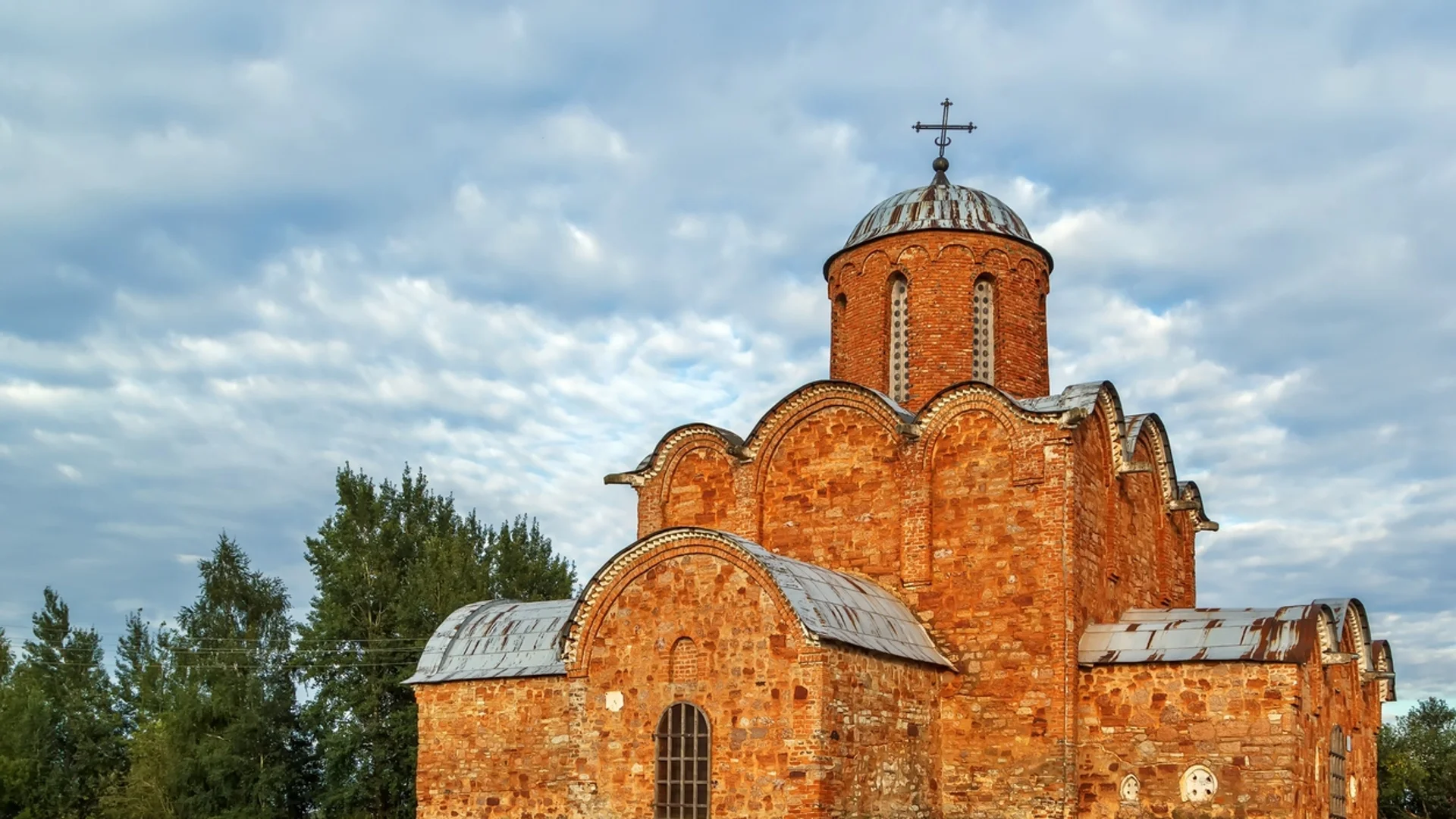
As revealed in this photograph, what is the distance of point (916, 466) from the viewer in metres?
17.4

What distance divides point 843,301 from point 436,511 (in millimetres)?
13826

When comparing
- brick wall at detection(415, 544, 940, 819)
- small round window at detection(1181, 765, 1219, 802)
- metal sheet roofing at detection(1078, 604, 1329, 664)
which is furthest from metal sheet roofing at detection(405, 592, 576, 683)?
small round window at detection(1181, 765, 1219, 802)

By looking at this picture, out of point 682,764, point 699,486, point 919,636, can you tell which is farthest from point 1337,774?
point 699,486

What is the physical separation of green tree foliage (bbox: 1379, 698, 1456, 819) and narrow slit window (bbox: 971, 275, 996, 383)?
41.2 feet

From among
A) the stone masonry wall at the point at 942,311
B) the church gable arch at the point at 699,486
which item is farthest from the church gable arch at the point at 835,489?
the stone masonry wall at the point at 942,311

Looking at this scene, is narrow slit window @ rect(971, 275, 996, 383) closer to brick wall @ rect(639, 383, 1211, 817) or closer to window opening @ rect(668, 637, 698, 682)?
brick wall @ rect(639, 383, 1211, 817)

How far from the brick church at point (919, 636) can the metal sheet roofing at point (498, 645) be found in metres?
0.05

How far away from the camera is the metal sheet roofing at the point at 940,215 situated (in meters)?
20.2

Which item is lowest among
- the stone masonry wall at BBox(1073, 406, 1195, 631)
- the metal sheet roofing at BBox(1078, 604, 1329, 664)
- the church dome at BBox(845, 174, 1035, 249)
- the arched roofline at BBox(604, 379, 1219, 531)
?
the metal sheet roofing at BBox(1078, 604, 1329, 664)

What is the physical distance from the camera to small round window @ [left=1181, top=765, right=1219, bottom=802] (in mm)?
15234

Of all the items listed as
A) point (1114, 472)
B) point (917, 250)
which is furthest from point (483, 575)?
point (1114, 472)

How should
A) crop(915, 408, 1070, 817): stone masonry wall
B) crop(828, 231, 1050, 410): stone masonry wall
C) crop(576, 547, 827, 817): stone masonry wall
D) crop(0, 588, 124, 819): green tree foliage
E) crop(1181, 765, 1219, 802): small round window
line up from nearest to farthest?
1. crop(576, 547, 827, 817): stone masonry wall
2. crop(1181, 765, 1219, 802): small round window
3. crop(915, 408, 1070, 817): stone masonry wall
4. crop(828, 231, 1050, 410): stone masonry wall
5. crop(0, 588, 124, 819): green tree foliage

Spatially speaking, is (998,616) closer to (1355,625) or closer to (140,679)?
(1355,625)

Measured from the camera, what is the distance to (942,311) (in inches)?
774
